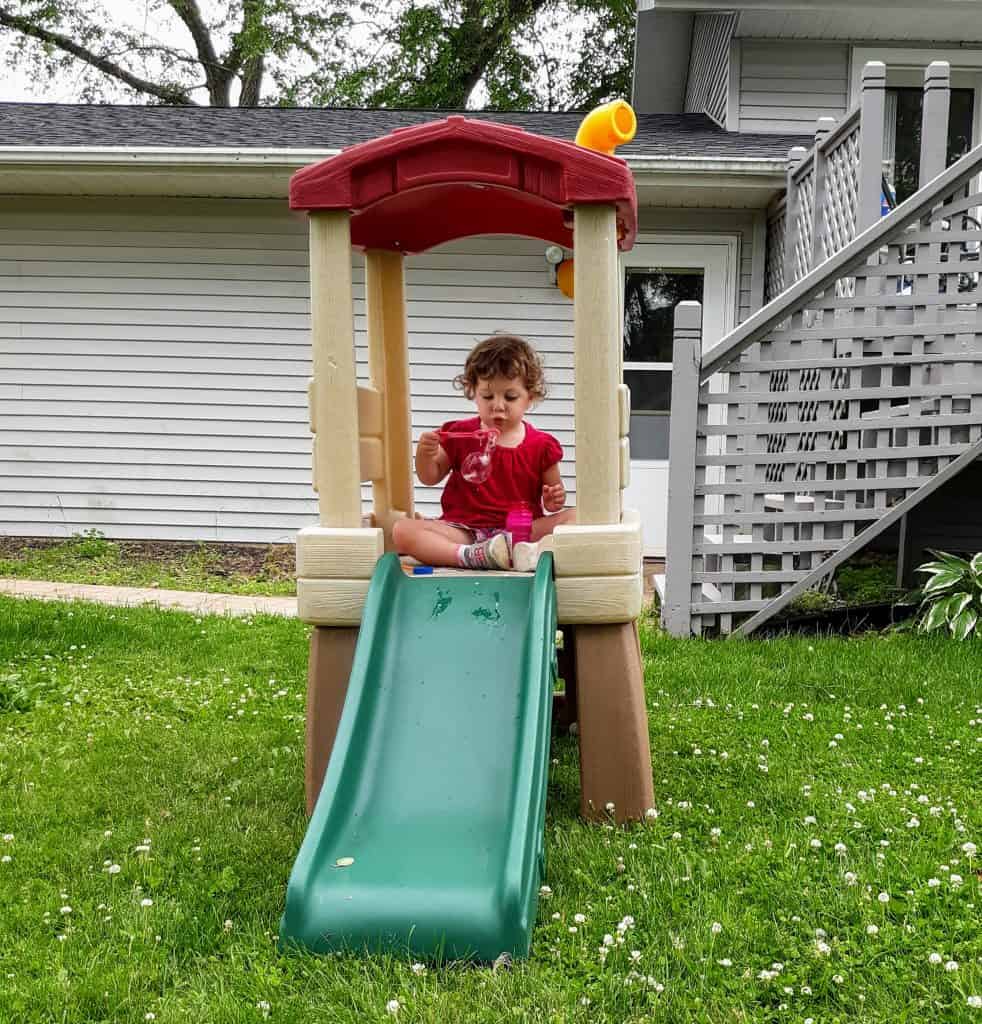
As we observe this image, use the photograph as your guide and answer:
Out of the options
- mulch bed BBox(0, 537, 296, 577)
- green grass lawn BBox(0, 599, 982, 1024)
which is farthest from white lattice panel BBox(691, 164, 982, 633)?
mulch bed BBox(0, 537, 296, 577)

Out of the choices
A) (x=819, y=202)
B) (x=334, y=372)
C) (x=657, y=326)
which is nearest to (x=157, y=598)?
(x=334, y=372)

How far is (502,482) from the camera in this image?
3521 mm

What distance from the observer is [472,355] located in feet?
11.5

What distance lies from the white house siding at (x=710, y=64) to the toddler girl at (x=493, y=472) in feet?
23.2

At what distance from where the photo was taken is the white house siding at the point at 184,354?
8.84m

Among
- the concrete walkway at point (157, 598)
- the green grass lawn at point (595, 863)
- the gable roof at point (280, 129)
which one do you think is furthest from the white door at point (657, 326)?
the green grass lawn at point (595, 863)

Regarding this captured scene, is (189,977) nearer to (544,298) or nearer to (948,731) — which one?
(948,731)

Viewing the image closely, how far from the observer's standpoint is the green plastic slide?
2.21 metres

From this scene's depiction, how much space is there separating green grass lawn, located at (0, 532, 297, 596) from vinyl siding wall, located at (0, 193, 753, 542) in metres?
0.39

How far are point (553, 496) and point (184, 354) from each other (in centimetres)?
641

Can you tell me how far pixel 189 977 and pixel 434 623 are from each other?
113 centimetres

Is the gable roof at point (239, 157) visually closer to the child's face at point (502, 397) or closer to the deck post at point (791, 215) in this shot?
the deck post at point (791, 215)

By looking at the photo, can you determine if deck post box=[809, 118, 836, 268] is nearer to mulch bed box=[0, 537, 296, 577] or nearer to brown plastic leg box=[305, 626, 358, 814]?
mulch bed box=[0, 537, 296, 577]

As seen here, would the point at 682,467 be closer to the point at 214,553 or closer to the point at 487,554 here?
the point at 487,554
